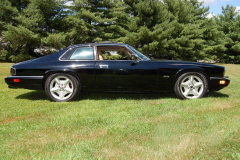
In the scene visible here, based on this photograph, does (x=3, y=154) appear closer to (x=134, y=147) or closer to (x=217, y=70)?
(x=134, y=147)

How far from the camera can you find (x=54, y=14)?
23922 millimetres

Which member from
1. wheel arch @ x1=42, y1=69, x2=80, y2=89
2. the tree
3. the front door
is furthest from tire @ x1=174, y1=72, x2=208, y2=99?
the tree

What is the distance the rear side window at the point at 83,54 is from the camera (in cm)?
432

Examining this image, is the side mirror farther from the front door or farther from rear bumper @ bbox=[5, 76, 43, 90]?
rear bumper @ bbox=[5, 76, 43, 90]

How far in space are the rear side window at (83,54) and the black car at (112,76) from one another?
0.13 ft

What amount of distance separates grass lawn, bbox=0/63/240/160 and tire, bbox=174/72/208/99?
0.32 metres

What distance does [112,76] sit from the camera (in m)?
4.15

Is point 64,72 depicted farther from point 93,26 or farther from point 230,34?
point 230,34

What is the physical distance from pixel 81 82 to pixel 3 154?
239 centimetres

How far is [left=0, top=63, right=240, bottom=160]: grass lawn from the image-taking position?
1953 mm

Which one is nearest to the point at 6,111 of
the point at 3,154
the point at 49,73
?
the point at 49,73

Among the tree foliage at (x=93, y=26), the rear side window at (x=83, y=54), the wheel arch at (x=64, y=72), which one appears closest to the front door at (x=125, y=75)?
the rear side window at (x=83, y=54)

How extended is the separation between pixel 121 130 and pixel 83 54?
240cm

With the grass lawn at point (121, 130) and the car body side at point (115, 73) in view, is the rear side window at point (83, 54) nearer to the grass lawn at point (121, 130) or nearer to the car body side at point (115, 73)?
the car body side at point (115, 73)
